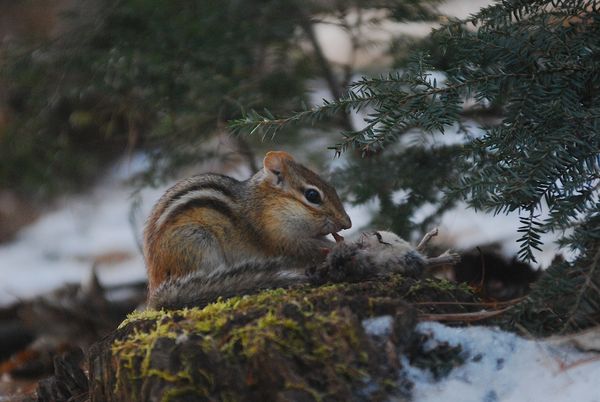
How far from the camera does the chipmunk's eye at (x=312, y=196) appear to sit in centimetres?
380

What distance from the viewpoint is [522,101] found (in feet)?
9.23

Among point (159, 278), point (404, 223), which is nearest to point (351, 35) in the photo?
point (404, 223)

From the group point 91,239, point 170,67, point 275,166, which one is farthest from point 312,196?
point 91,239

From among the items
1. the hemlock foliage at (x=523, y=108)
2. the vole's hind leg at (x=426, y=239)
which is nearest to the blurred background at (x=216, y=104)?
the vole's hind leg at (x=426, y=239)

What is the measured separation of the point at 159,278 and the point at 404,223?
1327 millimetres

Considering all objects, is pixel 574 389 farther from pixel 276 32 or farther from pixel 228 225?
pixel 276 32

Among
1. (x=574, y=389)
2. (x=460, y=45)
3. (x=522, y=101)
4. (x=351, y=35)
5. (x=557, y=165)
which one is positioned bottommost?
(x=574, y=389)

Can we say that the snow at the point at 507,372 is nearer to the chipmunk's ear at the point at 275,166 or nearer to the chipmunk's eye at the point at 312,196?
the chipmunk's eye at the point at 312,196

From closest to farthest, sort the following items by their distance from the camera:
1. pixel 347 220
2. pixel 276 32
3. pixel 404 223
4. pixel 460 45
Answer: pixel 460 45 < pixel 347 220 < pixel 404 223 < pixel 276 32

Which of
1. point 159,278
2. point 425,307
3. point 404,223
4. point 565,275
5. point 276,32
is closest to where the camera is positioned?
point 565,275

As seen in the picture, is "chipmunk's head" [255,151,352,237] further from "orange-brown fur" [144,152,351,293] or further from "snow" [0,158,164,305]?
"snow" [0,158,164,305]

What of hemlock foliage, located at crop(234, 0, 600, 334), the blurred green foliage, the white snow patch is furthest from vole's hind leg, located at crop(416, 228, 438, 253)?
the blurred green foliage

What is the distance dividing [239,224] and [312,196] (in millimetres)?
371

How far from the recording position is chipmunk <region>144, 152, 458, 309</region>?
118 inches
